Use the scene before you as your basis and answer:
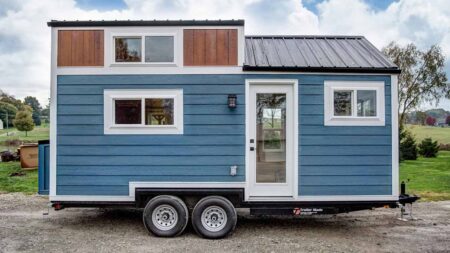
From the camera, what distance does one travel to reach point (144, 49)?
17.2 ft

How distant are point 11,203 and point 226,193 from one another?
5070mm

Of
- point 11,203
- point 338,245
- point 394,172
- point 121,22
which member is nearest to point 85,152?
point 121,22

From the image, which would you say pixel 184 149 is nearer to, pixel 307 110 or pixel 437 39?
pixel 307 110

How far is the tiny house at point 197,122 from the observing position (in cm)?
515

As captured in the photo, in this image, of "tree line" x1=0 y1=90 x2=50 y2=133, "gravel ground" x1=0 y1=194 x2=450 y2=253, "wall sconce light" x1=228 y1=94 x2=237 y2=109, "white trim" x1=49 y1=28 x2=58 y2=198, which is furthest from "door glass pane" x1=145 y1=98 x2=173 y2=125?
"tree line" x1=0 y1=90 x2=50 y2=133

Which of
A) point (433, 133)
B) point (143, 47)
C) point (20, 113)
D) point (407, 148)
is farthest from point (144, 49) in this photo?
point (433, 133)

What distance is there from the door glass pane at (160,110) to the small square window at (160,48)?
25.3 inches

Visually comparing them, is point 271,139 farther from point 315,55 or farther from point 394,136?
point 394,136

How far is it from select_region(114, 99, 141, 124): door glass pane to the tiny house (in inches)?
0.6

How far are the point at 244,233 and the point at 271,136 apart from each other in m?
1.59

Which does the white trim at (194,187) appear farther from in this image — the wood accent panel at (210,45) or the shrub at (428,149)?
the shrub at (428,149)

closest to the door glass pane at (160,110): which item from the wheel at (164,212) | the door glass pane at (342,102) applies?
the wheel at (164,212)

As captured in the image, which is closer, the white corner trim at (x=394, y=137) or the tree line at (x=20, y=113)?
the white corner trim at (x=394, y=137)

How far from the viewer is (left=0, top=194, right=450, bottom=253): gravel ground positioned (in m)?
4.63
